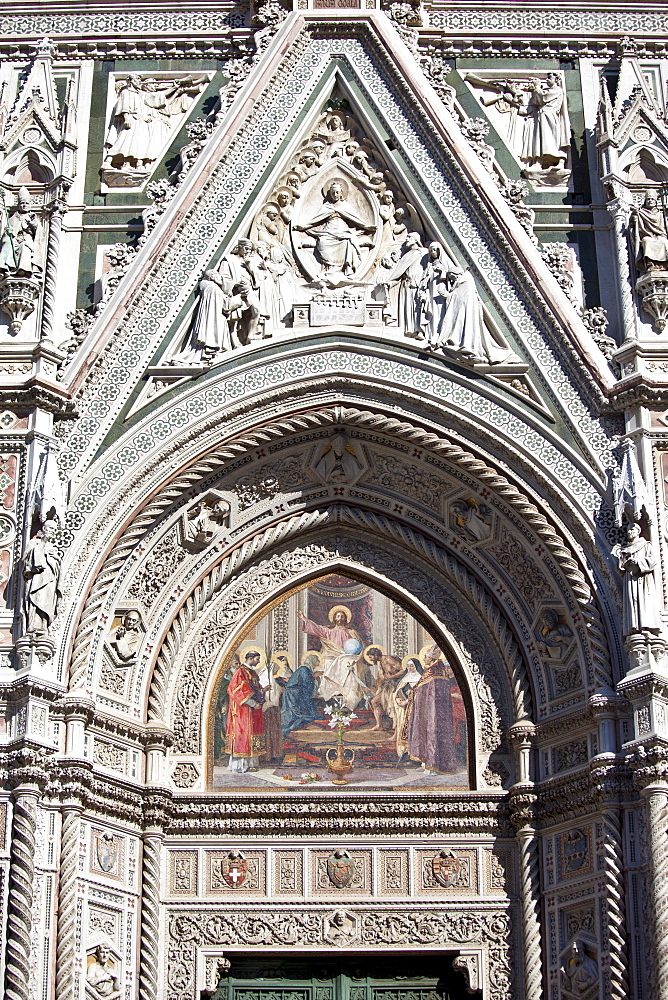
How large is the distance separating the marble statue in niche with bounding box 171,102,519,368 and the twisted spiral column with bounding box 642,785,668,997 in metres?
4.13

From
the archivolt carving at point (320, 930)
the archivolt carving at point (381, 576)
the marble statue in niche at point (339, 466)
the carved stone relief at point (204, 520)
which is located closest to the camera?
the archivolt carving at point (320, 930)

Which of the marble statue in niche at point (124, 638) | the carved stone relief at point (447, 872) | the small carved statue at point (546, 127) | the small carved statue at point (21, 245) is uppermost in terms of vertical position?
the small carved statue at point (546, 127)

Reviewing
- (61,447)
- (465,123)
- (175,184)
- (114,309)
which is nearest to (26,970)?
(61,447)

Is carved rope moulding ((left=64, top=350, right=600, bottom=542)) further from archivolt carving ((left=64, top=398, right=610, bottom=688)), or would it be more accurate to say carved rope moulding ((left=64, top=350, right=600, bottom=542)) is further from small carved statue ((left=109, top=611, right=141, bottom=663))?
small carved statue ((left=109, top=611, right=141, bottom=663))

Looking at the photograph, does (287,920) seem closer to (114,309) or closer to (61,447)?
(61,447)

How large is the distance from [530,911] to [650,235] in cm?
607

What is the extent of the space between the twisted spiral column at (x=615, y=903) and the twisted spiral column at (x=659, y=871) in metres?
0.33

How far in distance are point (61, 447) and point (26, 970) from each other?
14.6 ft

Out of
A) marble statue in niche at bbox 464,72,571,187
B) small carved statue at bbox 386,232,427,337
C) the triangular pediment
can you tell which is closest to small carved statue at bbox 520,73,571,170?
marble statue in niche at bbox 464,72,571,187

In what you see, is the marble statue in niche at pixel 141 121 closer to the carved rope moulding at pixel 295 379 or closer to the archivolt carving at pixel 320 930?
the carved rope moulding at pixel 295 379

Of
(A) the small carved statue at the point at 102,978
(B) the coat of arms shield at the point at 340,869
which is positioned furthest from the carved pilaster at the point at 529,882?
(A) the small carved statue at the point at 102,978

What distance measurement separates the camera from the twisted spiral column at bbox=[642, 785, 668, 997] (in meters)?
13.6

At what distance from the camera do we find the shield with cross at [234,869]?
600 inches

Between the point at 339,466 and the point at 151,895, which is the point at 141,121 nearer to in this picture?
the point at 339,466
